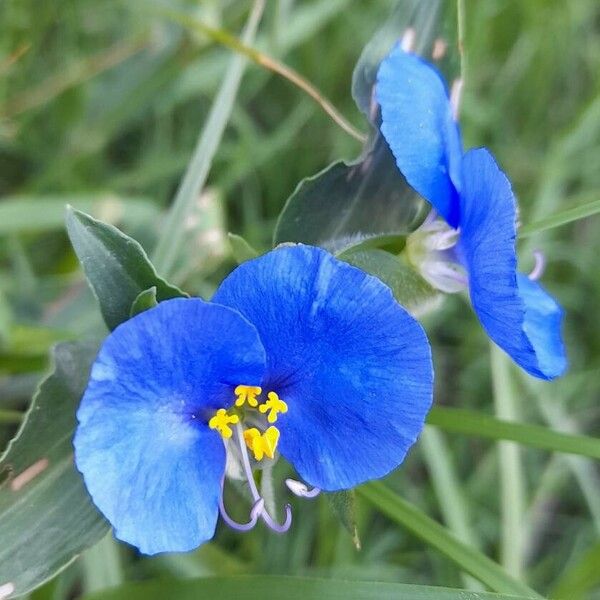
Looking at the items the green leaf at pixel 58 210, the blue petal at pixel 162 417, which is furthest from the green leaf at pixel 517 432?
the green leaf at pixel 58 210

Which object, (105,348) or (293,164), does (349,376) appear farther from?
(293,164)

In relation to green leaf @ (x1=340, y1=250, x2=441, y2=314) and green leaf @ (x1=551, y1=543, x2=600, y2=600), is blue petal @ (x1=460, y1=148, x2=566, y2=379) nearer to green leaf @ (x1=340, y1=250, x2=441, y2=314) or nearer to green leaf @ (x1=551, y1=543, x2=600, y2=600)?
green leaf @ (x1=340, y1=250, x2=441, y2=314)

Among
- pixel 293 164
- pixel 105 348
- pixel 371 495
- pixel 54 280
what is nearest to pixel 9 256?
pixel 54 280

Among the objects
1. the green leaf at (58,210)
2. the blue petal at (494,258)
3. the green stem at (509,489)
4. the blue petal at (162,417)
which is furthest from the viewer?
the green leaf at (58,210)

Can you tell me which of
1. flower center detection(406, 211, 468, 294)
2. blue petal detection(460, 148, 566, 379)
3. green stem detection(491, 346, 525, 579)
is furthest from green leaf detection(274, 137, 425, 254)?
green stem detection(491, 346, 525, 579)

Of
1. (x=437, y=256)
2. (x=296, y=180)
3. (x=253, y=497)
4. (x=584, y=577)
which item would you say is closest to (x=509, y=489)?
(x=584, y=577)

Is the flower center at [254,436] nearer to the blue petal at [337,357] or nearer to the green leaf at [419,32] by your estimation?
the blue petal at [337,357]

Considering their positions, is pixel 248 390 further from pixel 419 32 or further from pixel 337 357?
pixel 419 32
